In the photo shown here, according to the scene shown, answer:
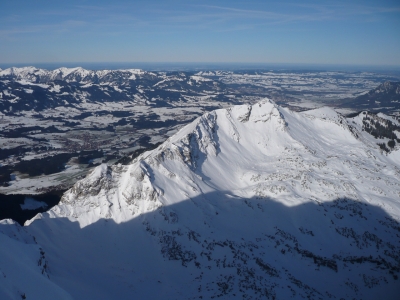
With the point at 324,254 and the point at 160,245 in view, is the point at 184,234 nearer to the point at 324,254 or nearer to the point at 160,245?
the point at 160,245

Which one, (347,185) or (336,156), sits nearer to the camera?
(347,185)

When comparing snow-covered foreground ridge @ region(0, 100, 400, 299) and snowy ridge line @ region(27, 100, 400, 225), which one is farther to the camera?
snowy ridge line @ region(27, 100, 400, 225)

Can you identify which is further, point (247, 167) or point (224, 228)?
point (247, 167)

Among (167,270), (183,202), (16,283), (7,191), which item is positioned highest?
(16,283)

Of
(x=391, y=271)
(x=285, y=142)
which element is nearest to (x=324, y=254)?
(x=391, y=271)

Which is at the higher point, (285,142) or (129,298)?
(285,142)

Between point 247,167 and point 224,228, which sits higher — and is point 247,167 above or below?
above

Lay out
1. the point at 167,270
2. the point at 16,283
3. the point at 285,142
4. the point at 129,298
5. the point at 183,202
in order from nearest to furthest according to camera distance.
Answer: the point at 16,283 < the point at 129,298 < the point at 167,270 < the point at 183,202 < the point at 285,142

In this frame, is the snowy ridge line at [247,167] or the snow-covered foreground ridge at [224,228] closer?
the snow-covered foreground ridge at [224,228]
